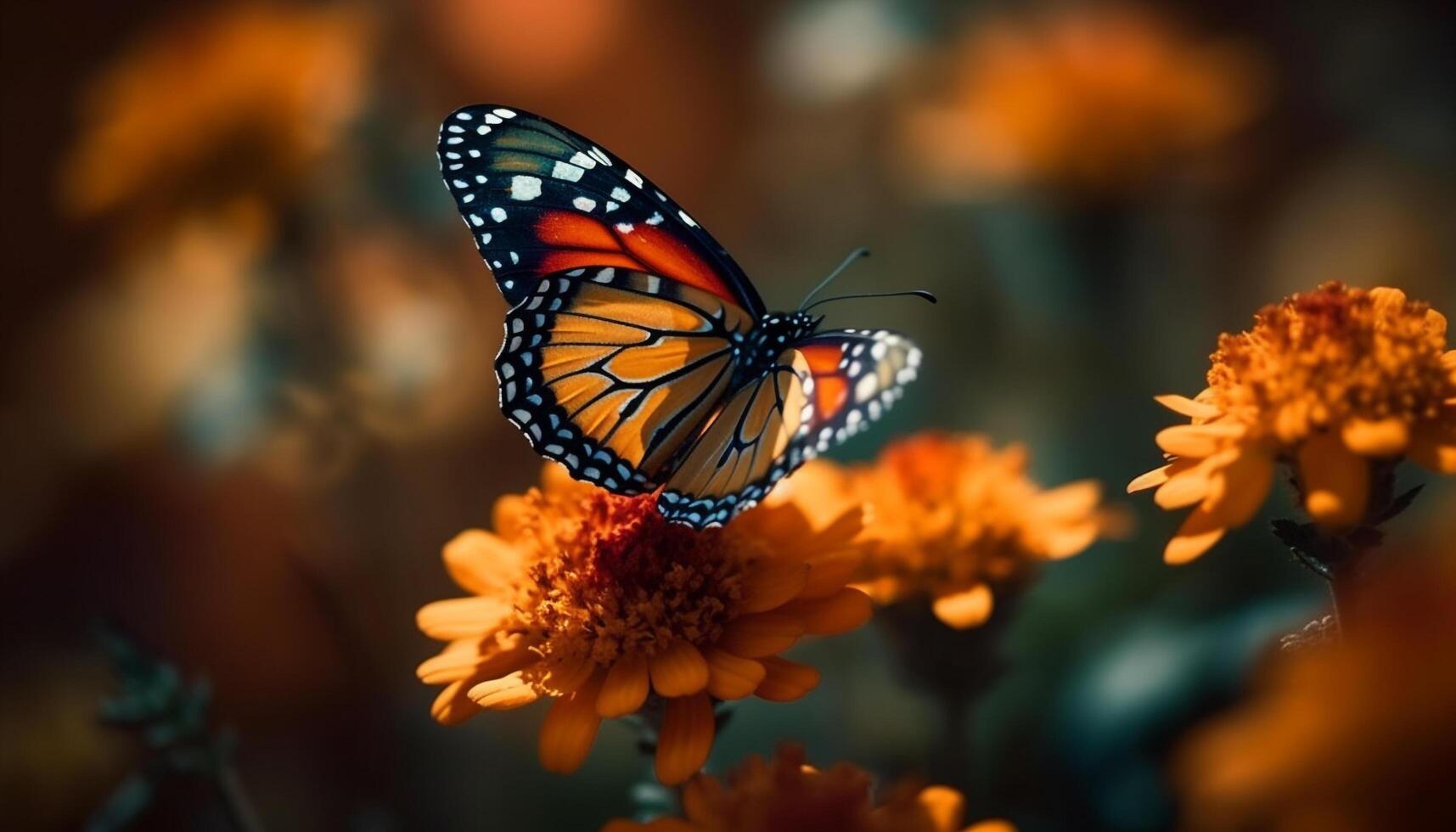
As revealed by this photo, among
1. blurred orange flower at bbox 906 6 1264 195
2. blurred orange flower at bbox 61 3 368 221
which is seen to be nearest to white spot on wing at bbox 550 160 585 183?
blurred orange flower at bbox 61 3 368 221

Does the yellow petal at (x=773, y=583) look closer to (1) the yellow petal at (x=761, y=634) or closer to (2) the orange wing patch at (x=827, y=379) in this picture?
(1) the yellow petal at (x=761, y=634)

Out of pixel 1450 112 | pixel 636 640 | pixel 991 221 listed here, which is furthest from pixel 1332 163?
pixel 636 640

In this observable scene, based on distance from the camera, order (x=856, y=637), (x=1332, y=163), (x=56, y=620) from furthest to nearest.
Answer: (x=1332, y=163) → (x=56, y=620) → (x=856, y=637)

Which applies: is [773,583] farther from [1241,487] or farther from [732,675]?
[1241,487]

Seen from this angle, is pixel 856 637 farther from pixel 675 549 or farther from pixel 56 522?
pixel 56 522

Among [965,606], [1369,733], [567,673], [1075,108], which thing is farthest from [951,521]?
[1075,108]

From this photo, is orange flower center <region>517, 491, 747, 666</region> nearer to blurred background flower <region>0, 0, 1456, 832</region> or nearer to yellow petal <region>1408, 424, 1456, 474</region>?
blurred background flower <region>0, 0, 1456, 832</region>
